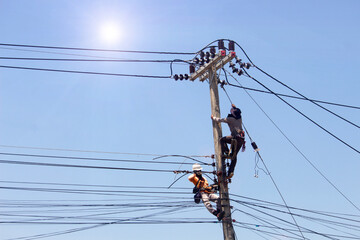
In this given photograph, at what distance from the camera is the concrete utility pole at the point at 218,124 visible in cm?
1499

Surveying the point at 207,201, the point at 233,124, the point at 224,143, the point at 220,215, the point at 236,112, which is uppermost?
the point at 236,112

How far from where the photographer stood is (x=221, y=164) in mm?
15594

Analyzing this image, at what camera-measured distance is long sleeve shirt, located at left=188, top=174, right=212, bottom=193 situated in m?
15.6

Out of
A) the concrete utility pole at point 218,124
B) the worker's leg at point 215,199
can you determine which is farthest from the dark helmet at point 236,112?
the worker's leg at point 215,199

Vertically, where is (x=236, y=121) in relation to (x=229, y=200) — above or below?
above

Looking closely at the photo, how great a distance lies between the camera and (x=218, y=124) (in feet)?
52.1

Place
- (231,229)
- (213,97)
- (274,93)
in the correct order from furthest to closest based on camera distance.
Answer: (274,93) < (213,97) < (231,229)

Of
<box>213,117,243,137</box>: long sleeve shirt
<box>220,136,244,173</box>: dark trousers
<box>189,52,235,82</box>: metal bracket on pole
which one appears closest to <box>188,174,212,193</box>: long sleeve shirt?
<box>220,136,244,173</box>: dark trousers

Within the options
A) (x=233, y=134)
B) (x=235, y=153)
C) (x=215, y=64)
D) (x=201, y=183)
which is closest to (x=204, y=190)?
(x=201, y=183)

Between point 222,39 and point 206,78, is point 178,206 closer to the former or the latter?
point 206,78

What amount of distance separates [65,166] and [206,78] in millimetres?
5049

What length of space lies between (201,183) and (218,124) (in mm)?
1782

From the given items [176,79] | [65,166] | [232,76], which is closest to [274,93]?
[232,76]

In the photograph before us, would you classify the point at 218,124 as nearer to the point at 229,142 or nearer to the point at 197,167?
the point at 229,142
